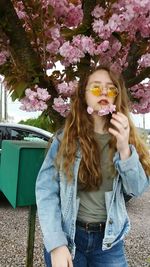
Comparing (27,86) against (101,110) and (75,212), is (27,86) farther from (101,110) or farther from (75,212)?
(75,212)

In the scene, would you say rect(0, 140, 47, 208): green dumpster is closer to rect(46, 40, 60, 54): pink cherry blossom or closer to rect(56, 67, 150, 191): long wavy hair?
rect(56, 67, 150, 191): long wavy hair

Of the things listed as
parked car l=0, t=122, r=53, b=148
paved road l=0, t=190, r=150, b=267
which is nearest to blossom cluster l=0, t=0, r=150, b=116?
paved road l=0, t=190, r=150, b=267

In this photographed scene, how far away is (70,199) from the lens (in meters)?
1.67

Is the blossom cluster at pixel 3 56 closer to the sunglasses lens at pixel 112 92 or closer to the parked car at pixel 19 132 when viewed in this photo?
the sunglasses lens at pixel 112 92

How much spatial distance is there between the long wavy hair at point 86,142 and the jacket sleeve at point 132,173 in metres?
0.07

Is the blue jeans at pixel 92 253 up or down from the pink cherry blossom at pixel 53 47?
down

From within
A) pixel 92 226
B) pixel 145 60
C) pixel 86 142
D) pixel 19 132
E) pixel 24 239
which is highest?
pixel 19 132

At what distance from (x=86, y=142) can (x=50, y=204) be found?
0.98ft

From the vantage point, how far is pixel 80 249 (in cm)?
177

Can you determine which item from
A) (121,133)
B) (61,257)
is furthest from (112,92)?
(61,257)

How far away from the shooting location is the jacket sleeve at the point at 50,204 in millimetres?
1617

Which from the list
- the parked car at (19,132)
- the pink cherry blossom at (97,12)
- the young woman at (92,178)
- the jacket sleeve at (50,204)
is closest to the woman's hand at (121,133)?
the young woman at (92,178)

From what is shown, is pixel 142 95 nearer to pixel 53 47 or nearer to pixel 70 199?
pixel 53 47

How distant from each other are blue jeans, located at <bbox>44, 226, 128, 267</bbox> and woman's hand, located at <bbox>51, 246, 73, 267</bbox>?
137 mm
